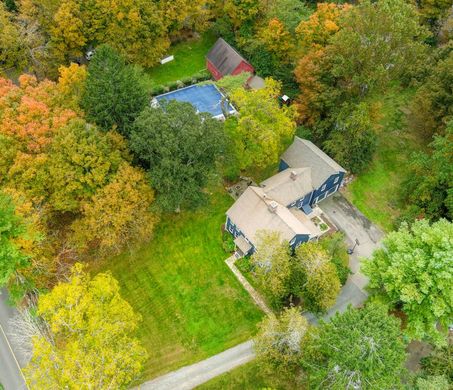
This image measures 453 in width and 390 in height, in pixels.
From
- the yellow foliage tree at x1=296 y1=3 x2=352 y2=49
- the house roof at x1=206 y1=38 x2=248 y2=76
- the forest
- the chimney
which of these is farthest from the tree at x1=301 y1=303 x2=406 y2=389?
the house roof at x1=206 y1=38 x2=248 y2=76

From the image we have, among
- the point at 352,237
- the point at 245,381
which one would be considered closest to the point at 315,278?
the point at 245,381

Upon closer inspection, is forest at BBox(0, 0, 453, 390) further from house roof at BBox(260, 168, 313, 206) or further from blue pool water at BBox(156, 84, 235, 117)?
house roof at BBox(260, 168, 313, 206)

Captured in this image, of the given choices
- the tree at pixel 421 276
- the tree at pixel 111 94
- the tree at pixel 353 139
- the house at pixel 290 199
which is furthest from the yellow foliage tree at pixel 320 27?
the tree at pixel 421 276

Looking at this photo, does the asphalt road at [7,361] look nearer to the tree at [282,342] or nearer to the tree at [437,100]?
the tree at [282,342]

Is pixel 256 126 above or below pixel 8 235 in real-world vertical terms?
below

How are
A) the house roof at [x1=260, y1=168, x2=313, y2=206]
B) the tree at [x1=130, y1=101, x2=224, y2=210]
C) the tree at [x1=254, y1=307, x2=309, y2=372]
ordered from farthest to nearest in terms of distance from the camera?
the house roof at [x1=260, y1=168, x2=313, y2=206] → the tree at [x1=130, y1=101, x2=224, y2=210] → the tree at [x1=254, y1=307, x2=309, y2=372]

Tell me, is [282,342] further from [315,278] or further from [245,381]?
[245,381]
